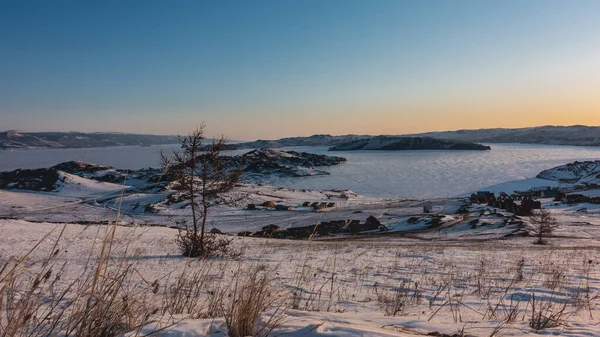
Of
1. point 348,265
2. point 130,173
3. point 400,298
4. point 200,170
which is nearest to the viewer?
point 400,298

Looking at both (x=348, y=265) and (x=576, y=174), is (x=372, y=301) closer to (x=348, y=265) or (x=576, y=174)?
(x=348, y=265)

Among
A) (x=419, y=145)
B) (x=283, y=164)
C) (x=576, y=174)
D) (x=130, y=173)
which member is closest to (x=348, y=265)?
(x=130, y=173)

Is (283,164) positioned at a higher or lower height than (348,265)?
lower

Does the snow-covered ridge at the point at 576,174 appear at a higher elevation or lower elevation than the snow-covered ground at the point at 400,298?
lower

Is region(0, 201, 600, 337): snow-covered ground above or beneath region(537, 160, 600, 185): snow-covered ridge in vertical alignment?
above

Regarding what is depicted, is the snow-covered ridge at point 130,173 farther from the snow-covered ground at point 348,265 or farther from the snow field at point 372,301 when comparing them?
the snow field at point 372,301

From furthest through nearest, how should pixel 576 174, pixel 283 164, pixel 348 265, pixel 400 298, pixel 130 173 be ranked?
1. pixel 283 164
2. pixel 576 174
3. pixel 130 173
4. pixel 348 265
5. pixel 400 298

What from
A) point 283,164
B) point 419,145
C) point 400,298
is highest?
point 419,145

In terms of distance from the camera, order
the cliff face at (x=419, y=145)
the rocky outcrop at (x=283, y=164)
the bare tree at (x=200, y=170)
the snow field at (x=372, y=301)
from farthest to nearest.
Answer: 1. the cliff face at (x=419, y=145)
2. the rocky outcrop at (x=283, y=164)
3. the bare tree at (x=200, y=170)
4. the snow field at (x=372, y=301)

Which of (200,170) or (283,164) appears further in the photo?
(283,164)

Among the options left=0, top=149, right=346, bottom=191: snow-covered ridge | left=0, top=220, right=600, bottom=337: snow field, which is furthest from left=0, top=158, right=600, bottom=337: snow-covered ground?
left=0, top=149, right=346, bottom=191: snow-covered ridge

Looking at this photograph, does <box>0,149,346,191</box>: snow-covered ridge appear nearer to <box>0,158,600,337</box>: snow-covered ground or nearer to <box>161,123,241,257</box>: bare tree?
<box>0,158,600,337</box>: snow-covered ground

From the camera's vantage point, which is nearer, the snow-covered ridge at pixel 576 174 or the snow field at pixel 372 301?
the snow field at pixel 372 301

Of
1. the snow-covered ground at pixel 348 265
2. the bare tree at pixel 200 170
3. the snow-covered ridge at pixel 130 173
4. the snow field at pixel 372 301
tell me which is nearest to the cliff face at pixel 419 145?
the snow-covered ridge at pixel 130 173
